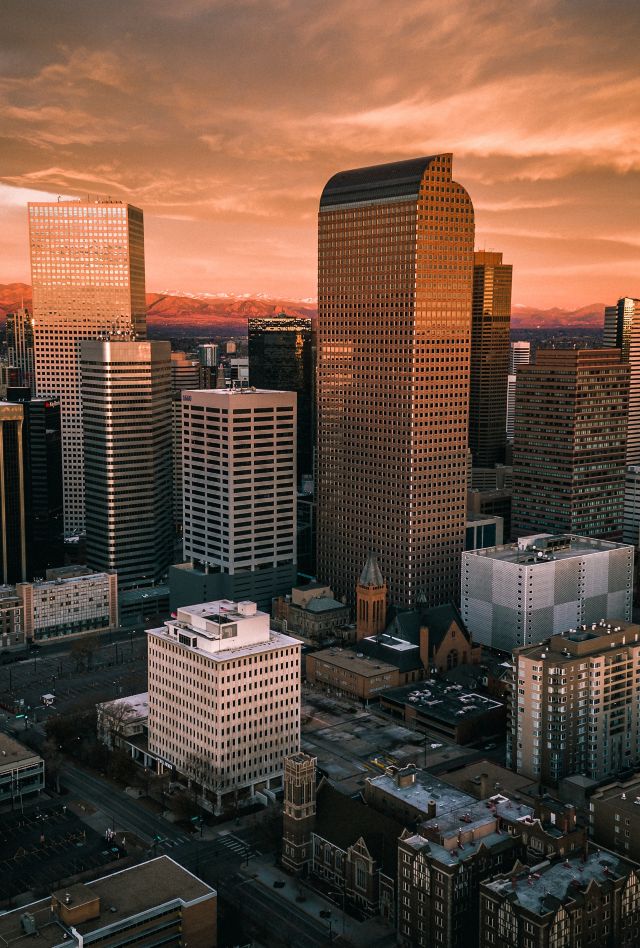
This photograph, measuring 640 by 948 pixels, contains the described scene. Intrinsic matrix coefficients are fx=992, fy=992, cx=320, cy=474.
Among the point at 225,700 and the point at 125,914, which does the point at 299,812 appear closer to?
the point at 225,700

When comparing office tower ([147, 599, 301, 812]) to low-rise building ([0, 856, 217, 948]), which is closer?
low-rise building ([0, 856, 217, 948])

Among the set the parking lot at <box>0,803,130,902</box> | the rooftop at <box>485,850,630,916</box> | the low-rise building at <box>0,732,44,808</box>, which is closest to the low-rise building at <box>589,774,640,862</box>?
the rooftop at <box>485,850,630,916</box>

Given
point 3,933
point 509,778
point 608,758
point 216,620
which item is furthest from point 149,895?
point 608,758

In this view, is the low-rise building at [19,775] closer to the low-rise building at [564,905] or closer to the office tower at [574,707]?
the office tower at [574,707]

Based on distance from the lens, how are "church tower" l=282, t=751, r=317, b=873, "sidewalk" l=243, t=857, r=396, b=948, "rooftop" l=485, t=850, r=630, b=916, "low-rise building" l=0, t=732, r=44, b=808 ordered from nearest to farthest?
"rooftop" l=485, t=850, r=630, b=916 < "sidewalk" l=243, t=857, r=396, b=948 < "church tower" l=282, t=751, r=317, b=873 < "low-rise building" l=0, t=732, r=44, b=808

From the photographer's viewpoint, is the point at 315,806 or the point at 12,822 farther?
the point at 12,822

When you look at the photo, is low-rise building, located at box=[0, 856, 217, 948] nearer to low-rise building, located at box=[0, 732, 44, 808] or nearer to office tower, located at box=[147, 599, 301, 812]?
office tower, located at box=[147, 599, 301, 812]

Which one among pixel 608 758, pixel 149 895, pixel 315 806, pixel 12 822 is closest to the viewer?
pixel 149 895

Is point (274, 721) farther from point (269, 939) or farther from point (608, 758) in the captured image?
point (608, 758)
